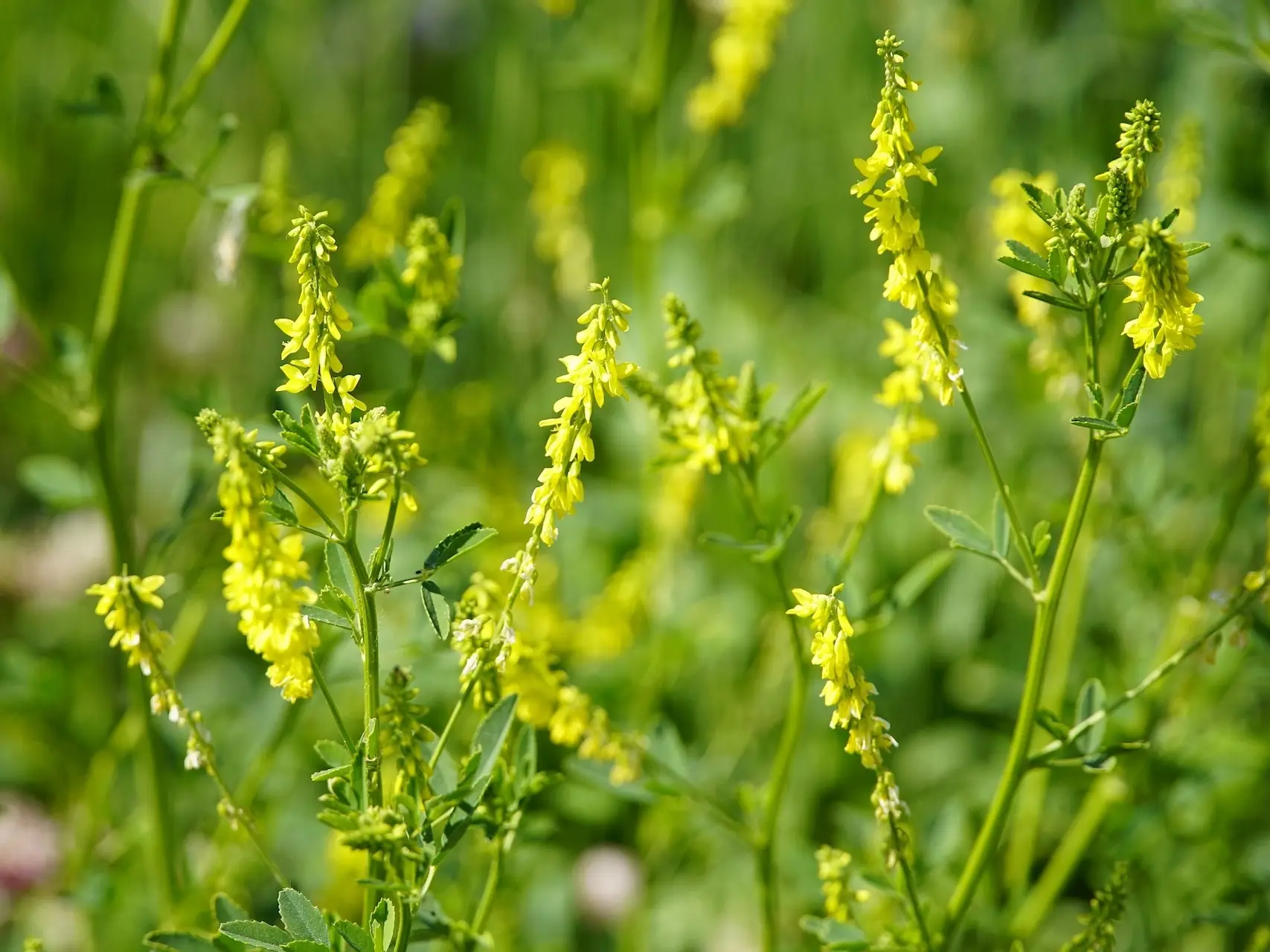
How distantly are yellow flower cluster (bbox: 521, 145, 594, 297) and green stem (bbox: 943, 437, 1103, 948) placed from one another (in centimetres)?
204

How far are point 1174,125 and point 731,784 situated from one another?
9.56ft

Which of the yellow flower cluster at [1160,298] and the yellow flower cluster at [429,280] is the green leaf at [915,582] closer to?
the yellow flower cluster at [1160,298]

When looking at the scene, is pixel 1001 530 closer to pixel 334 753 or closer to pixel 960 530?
pixel 960 530

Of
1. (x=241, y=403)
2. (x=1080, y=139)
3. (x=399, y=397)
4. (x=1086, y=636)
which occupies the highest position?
(x=1080, y=139)

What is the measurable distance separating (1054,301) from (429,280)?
41.6 inches

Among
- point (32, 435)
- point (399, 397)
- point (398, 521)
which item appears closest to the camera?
point (399, 397)

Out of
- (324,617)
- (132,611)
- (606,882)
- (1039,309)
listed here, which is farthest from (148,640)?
(606,882)

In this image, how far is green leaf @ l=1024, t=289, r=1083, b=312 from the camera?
5.40ft

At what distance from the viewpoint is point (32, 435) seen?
4426 millimetres

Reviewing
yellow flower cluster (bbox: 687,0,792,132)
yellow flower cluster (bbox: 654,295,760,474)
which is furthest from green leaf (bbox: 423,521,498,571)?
yellow flower cluster (bbox: 687,0,792,132)

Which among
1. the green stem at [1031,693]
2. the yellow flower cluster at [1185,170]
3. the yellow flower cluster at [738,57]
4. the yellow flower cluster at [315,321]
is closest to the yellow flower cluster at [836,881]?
the green stem at [1031,693]

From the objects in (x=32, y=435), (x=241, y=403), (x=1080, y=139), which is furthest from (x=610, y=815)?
(x=1080, y=139)

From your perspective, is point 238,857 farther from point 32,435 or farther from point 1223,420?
point 1223,420

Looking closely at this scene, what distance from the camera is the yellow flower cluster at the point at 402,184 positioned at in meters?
2.81
